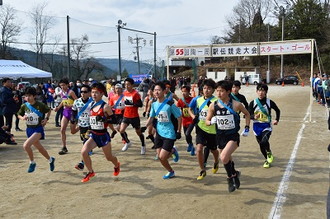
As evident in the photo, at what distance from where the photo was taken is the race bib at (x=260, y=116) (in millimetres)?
6992

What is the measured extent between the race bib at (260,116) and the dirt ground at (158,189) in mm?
1033

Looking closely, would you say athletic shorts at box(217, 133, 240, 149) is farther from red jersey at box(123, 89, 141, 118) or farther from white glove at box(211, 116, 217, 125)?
red jersey at box(123, 89, 141, 118)

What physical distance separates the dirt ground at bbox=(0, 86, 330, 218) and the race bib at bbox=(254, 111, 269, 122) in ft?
3.39

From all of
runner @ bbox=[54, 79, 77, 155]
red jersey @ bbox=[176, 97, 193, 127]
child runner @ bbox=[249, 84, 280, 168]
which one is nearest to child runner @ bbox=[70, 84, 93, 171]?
runner @ bbox=[54, 79, 77, 155]

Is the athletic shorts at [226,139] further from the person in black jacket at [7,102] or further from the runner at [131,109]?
the person in black jacket at [7,102]

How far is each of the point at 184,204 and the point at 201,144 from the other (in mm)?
1414

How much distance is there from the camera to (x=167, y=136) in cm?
590

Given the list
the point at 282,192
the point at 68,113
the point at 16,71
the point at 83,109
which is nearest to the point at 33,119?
the point at 83,109

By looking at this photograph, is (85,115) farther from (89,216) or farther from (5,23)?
(5,23)

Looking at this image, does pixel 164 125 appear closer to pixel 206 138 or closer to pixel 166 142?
pixel 166 142

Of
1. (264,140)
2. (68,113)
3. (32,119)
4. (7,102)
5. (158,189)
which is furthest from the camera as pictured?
(7,102)

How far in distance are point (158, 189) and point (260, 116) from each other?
2831mm

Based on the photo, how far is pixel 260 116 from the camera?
7008mm

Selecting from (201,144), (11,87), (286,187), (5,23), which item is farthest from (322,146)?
(5,23)
